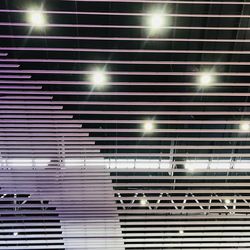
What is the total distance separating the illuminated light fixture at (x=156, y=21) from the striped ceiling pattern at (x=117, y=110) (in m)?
0.02

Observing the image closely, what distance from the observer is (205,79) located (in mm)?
5504

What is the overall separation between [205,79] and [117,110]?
1568 mm

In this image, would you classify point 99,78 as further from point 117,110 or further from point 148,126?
point 148,126

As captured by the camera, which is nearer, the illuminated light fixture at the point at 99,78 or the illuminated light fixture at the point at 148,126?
the illuminated light fixture at the point at 99,78

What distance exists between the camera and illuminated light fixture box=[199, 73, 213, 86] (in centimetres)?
544

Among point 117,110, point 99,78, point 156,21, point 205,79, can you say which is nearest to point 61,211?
A: point 117,110

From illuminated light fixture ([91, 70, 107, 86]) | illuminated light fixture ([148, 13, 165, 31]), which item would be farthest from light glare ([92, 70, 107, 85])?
illuminated light fixture ([148, 13, 165, 31])

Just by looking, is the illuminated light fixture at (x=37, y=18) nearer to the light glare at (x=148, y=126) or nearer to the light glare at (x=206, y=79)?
the light glare at (x=148, y=126)

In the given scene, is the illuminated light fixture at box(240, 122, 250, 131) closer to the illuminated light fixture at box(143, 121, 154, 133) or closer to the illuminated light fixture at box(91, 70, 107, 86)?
the illuminated light fixture at box(143, 121, 154, 133)

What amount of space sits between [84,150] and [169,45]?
7.65ft

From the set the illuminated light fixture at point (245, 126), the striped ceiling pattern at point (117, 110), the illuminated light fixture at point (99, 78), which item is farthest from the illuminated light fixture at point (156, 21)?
the illuminated light fixture at point (245, 126)

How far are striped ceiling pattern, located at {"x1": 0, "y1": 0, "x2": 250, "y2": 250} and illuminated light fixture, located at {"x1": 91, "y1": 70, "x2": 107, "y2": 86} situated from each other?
0.02 meters

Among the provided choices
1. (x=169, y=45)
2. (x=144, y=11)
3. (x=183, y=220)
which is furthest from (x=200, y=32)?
(x=183, y=220)

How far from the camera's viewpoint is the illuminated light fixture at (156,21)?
Answer: 4.84 meters
